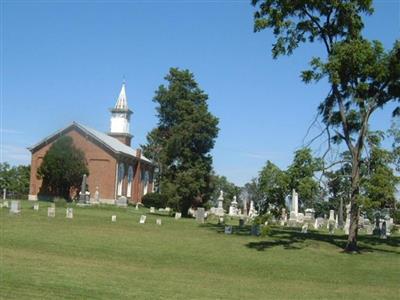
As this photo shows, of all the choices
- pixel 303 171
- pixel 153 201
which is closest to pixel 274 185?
pixel 303 171

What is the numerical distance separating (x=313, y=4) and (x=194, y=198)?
27144 mm

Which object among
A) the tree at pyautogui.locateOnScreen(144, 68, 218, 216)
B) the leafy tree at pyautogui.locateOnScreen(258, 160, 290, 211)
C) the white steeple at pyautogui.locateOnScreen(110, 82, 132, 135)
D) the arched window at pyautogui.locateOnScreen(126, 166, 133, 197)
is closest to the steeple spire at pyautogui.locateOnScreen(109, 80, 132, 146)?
the white steeple at pyautogui.locateOnScreen(110, 82, 132, 135)

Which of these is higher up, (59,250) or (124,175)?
(124,175)

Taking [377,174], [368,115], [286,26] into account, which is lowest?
[377,174]

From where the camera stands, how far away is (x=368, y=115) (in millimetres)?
26094

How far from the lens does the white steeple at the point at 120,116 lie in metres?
81.1

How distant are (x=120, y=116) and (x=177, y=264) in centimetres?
6362

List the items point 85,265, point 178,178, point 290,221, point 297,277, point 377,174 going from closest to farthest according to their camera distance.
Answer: point 85,265 → point 297,277 → point 377,174 → point 290,221 → point 178,178

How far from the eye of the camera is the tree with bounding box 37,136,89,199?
61344mm

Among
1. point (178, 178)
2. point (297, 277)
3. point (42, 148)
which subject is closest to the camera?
point (297, 277)

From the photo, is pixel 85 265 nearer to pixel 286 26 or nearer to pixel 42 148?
pixel 286 26

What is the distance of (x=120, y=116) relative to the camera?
8138cm

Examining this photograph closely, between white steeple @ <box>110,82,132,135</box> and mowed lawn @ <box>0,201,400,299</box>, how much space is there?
50.7 meters

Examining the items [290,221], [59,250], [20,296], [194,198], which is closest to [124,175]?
[194,198]
